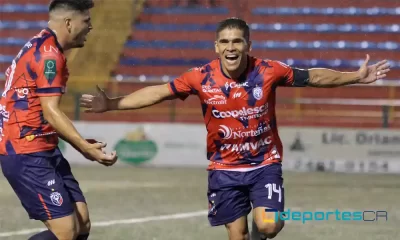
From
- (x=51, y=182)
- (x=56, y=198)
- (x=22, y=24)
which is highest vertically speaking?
(x=22, y=24)

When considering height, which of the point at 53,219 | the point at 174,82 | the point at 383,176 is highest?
the point at 174,82

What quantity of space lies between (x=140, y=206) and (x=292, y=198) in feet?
7.77

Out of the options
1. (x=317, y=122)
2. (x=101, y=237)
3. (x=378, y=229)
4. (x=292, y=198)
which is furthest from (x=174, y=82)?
(x=317, y=122)

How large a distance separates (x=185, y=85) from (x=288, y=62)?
1755 centimetres

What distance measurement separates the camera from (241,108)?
23.5 ft

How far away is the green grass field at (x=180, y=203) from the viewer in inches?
381

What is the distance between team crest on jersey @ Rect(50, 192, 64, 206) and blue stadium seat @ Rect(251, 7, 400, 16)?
19.7 metres

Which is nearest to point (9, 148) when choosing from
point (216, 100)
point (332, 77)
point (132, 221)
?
point (216, 100)

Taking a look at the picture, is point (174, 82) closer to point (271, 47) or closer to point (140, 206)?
point (140, 206)

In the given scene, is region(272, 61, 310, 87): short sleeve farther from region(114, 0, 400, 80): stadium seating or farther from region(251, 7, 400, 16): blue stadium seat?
region(251, 7, 400, 16): blue stadium seat

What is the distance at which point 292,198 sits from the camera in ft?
42.9

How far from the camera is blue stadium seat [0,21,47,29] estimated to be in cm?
2712

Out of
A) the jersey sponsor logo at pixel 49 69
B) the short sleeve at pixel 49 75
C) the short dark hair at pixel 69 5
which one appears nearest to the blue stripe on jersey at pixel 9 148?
the short sleeve at pixel 49 75

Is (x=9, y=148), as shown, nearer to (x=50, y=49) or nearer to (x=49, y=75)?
(x=49, y=75)
